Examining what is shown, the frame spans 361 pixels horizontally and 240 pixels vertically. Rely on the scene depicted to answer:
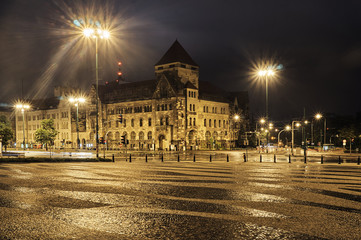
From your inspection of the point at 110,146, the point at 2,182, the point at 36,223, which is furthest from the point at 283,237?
the point at 110,146

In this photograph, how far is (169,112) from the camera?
7188cm

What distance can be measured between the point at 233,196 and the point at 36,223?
268 inches

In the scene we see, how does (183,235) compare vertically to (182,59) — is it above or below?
below

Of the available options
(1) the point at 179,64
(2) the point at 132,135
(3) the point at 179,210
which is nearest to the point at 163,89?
(1) the point at 179,64

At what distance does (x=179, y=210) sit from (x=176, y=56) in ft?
224

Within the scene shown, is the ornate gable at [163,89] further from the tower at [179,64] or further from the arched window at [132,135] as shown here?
the arched window at [132,135]

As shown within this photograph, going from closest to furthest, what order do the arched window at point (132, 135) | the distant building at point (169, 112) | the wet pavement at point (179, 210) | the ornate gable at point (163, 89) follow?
the wet pavement at point (179, 210) < the distant building at point (169, 112) < the ornate gable at point (163, 89) < the arched window at point (132, 135)

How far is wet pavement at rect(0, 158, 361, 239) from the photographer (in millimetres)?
7199

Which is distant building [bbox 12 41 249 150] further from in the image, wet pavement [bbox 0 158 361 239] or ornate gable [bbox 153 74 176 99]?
wet pavement [bbox 0 158 361 239]

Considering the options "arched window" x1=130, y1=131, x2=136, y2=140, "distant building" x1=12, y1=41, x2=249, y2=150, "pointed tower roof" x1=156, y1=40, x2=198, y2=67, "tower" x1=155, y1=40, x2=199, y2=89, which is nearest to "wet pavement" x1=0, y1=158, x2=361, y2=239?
"distant building" x1=12, y1=41, x2=249, y2=150

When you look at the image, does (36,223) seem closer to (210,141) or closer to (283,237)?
(283,237)

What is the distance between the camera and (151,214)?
29.1ft

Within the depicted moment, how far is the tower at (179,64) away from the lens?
74.4m

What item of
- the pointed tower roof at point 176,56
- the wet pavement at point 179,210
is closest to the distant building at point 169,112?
the pointed tower roof at point 176,56
